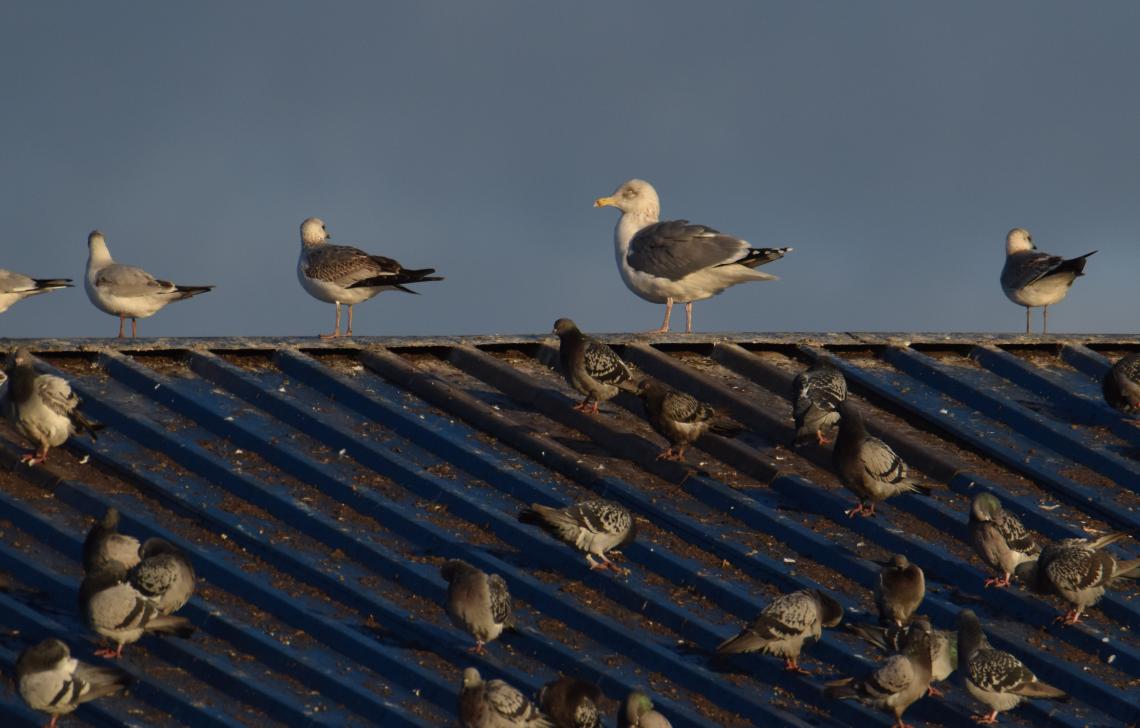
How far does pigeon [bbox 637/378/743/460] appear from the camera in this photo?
13.5 metres

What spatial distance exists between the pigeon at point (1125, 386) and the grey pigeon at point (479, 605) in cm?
601

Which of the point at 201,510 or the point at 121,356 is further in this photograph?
the point at 121,356

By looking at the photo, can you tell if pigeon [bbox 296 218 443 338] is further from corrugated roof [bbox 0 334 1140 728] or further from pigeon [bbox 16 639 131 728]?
pigeon [bbox 16 639 131 728]

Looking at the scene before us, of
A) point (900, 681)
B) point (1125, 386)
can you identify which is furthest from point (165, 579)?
point (1125, 386)

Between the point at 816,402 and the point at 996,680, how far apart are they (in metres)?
3.69

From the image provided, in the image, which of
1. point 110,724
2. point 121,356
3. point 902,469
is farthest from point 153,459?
point 902,469

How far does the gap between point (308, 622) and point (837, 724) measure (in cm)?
278

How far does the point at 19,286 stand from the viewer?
1830cm

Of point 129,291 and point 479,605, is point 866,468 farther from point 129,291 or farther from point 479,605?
point 129,291

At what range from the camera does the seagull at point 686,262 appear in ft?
58.5

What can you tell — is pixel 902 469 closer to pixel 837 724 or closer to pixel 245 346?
pixel 837 724

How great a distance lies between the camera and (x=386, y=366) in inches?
582

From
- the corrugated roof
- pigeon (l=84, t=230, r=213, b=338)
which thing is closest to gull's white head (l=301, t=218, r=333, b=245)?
pigeon (l=84, t=230, r=213, b=338)

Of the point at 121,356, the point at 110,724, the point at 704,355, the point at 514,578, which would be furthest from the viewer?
the point at 704,355
